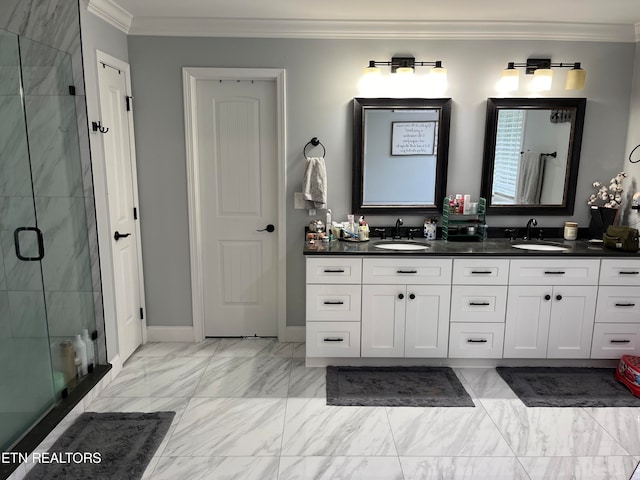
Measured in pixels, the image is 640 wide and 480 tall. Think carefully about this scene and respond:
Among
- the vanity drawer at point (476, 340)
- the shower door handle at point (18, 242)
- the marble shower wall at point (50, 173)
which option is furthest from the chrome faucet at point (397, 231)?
the shower door handle at point (18, 242)

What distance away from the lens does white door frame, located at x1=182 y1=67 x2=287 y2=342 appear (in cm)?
341

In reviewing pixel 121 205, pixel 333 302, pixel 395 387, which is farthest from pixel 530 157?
pixel 121 205

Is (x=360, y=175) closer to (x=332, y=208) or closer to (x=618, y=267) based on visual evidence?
(x=332, y=208)

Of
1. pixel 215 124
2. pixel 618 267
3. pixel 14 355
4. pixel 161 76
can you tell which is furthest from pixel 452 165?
pixel 14 355

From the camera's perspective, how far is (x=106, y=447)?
242 centimetres

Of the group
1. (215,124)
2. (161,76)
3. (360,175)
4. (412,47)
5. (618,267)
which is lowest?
(618,267)

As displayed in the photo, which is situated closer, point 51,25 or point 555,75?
point 51,25

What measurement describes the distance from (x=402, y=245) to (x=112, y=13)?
252cm

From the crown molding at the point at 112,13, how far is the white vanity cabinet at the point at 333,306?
6.66ft

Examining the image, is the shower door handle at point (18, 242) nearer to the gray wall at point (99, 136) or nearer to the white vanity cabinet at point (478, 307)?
the gray wall at point (99, 136)

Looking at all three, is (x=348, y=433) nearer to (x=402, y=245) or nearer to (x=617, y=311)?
(x=402, y=245)

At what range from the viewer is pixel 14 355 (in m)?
2.47

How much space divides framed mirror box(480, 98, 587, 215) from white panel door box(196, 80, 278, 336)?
1.67m

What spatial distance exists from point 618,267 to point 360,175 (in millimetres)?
1893
